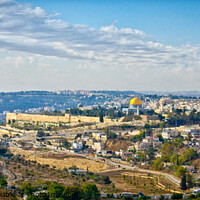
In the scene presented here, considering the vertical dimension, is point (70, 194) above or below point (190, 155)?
below

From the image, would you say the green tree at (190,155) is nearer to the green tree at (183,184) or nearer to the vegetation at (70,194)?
the green tree at (183,184)

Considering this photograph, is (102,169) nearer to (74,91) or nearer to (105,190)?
(105,190)

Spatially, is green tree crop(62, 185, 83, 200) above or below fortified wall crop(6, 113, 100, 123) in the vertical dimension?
below

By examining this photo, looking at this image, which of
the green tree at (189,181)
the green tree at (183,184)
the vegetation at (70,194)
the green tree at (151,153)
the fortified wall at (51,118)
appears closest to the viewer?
the vegetation at (70,194)

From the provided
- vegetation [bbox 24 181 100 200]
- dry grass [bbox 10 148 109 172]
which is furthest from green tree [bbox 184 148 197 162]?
vegetation [bbox 24 181 100 200]

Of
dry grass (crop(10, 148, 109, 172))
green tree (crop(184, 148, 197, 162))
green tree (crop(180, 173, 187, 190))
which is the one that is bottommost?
dry grass (crop(10, 148, 109, 172))

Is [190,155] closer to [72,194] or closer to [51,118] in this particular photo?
[72,194]

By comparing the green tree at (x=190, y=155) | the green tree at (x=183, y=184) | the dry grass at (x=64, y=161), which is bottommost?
the dry grass at (x=64, y=161)

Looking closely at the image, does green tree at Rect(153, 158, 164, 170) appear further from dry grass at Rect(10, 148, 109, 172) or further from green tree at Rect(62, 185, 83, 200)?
green tree at Rect(62, 185, 83, 200)

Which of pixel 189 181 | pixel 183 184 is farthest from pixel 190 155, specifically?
pixel 183 184

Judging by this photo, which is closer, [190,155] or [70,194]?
[70,194]

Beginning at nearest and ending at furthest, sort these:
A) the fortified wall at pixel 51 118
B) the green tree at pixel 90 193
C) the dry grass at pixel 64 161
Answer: the green tree at pixel 90 193 → the dry grass at pixel 64 161 → the fortified wall at pixel 51 118

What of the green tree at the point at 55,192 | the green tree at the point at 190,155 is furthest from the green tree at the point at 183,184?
the green tree at the point at 55,192

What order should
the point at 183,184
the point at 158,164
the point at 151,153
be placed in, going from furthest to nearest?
the point at 151,153, the point at 158,164, the point at 183,184
